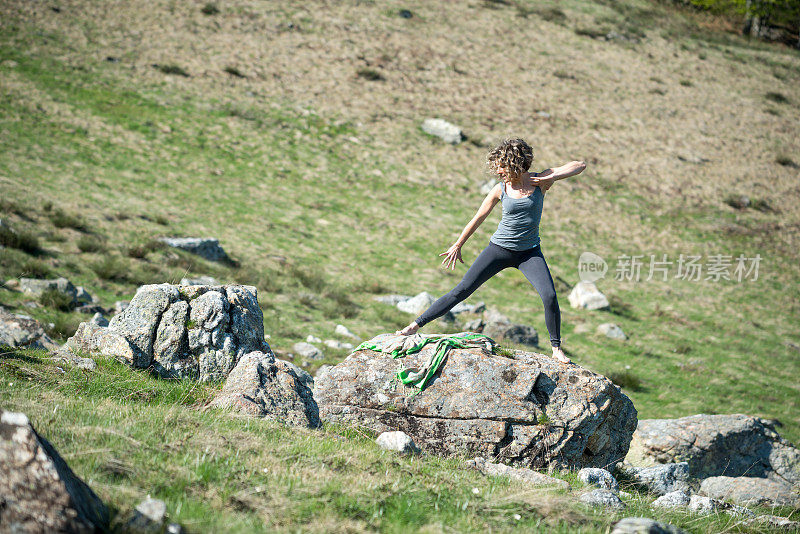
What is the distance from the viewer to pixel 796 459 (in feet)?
36.8

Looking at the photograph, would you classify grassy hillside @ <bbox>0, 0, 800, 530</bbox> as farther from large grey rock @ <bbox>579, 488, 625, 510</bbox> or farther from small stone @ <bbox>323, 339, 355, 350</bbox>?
large grey rock @ <bbox>579, 488, 625, 510</bbox>

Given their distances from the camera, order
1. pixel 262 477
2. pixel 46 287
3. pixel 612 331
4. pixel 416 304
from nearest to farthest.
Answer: pixel 262 477, pixel 46 287, pixel 416 304, pixel 612 331

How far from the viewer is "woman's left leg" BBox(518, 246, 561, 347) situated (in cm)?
732

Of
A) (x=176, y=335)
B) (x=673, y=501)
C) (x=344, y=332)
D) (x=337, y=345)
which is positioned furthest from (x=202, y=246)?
(x=673, y=501)

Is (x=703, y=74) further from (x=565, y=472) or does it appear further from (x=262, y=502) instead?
(x=262, y=502)

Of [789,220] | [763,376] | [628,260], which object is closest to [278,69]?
[628,260]

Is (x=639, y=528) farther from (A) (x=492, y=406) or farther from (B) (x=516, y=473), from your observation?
(A) (x=492, y=406)

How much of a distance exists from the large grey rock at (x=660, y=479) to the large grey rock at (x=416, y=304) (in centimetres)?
1067

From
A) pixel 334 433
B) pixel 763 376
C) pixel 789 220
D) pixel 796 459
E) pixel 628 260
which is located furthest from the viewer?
pixel 789 220

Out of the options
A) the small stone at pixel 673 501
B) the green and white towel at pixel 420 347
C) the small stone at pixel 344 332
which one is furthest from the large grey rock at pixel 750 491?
the small stone at pixel 344 332

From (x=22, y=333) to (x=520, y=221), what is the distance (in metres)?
7.95

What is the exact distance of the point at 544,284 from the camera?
7312 millimetres

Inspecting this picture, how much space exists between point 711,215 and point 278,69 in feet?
93.2

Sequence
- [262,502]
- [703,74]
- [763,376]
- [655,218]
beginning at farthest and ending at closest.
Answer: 1. [703,74]
2. [655,218]
3. [763,376]
4. [262,502]
